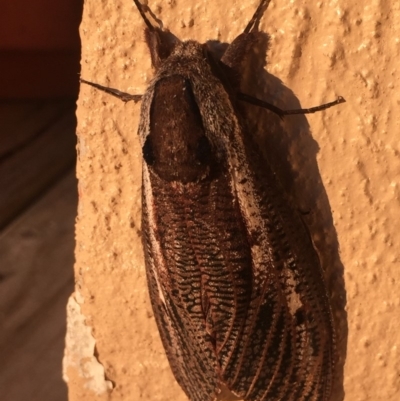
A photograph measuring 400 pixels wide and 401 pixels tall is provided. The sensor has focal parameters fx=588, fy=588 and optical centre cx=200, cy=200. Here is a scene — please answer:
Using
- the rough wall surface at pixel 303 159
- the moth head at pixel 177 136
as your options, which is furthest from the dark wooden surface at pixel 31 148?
the moth head at pixel 177 136

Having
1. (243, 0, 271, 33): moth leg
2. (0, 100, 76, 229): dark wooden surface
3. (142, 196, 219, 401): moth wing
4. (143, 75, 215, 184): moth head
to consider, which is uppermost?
(0, 100, 76, 229): dark wooden surface

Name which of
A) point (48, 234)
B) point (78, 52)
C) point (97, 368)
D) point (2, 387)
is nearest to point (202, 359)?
point (97, 368)

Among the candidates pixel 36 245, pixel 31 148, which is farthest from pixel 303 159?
pixel 31 148

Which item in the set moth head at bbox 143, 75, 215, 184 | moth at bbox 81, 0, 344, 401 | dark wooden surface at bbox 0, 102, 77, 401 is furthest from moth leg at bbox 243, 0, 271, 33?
dark wooden surface at bbox 0, 102, 77, 401

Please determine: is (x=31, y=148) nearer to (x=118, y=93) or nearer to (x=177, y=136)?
(x=118, y=93)

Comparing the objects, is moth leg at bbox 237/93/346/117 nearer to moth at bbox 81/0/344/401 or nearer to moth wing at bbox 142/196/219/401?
moth at bbox 81/0/344/401

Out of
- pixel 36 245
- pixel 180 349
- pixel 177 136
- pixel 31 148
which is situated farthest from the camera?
pixel 31 148

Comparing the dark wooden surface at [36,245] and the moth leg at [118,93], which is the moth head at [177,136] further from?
the dark wooden surface at [36,245]
